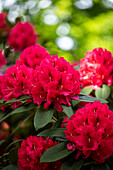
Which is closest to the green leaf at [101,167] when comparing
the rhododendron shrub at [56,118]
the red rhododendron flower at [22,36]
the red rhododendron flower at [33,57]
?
the rhododendron shrub at [56,118]

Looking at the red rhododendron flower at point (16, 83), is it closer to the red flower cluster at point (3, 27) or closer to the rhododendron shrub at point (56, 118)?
the rhododendron shrub at point (56, 118)

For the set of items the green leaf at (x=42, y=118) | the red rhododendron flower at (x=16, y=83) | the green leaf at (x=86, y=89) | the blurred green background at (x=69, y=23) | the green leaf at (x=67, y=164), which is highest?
the red rhododendron flower at (x=16, y=83)

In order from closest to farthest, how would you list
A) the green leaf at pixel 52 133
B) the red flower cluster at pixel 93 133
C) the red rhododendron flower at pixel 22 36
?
the red flower cluster at pixel 93 133 < the green leaf at pixel 52 133 < the red rhododendron flower at pixel 22 36

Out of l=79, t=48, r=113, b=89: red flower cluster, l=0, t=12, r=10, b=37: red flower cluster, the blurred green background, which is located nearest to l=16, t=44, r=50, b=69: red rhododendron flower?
l=79, t=48, r=113, b=89: red flower cluster

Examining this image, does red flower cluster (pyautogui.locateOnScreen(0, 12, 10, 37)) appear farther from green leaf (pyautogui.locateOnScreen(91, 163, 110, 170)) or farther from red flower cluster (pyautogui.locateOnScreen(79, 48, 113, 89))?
green leaf (pyautogui.locateOnScreen(91, 163, 110, 170))

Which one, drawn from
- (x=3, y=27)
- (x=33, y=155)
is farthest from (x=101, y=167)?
(x=3, y=27)

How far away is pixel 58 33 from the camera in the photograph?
167 inches

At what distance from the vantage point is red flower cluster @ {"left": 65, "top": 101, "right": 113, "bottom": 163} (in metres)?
0.93

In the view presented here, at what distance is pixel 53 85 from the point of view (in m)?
1.06

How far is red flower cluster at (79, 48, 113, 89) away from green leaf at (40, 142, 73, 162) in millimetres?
511

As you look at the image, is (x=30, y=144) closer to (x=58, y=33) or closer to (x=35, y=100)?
(x=35, y=100)

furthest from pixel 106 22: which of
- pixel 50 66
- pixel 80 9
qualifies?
pixel 50 66

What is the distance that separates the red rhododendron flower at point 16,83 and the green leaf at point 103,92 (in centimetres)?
44

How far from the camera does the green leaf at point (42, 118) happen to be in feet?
3.28
